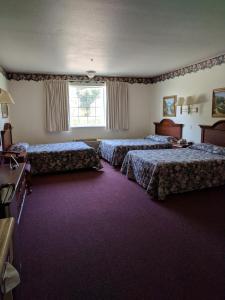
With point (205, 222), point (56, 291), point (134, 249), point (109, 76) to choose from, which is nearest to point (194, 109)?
point (109, 76)

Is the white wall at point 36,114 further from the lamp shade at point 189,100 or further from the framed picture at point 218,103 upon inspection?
the framed picture at point 218,103

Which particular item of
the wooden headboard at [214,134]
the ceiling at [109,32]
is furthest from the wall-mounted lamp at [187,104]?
the ceiling at [109,32]

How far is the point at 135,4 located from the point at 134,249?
2472 millimetres

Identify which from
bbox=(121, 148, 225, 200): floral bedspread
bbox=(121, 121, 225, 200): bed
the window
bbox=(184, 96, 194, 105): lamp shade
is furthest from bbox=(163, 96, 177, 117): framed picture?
bbox=(121, 148, 225, 200): floral bedspread

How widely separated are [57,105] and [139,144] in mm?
2614

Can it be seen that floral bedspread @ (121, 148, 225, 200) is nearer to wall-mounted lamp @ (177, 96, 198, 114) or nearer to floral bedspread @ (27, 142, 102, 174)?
floral bedspread @ (27, 142, 102, 174)

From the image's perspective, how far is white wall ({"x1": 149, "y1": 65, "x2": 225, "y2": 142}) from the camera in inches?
177

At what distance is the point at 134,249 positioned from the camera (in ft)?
7.17

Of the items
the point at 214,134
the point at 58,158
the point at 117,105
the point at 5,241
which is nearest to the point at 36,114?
the point at 58,158

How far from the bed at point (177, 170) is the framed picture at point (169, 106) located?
1.73 metres

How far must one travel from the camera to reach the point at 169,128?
242 inches

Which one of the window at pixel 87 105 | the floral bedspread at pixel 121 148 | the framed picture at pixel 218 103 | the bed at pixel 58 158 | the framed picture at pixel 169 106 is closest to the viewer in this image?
the framed picture at pixel 218 103

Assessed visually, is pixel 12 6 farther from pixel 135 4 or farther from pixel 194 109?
pixel 194 109

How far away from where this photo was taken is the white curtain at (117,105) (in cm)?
660
